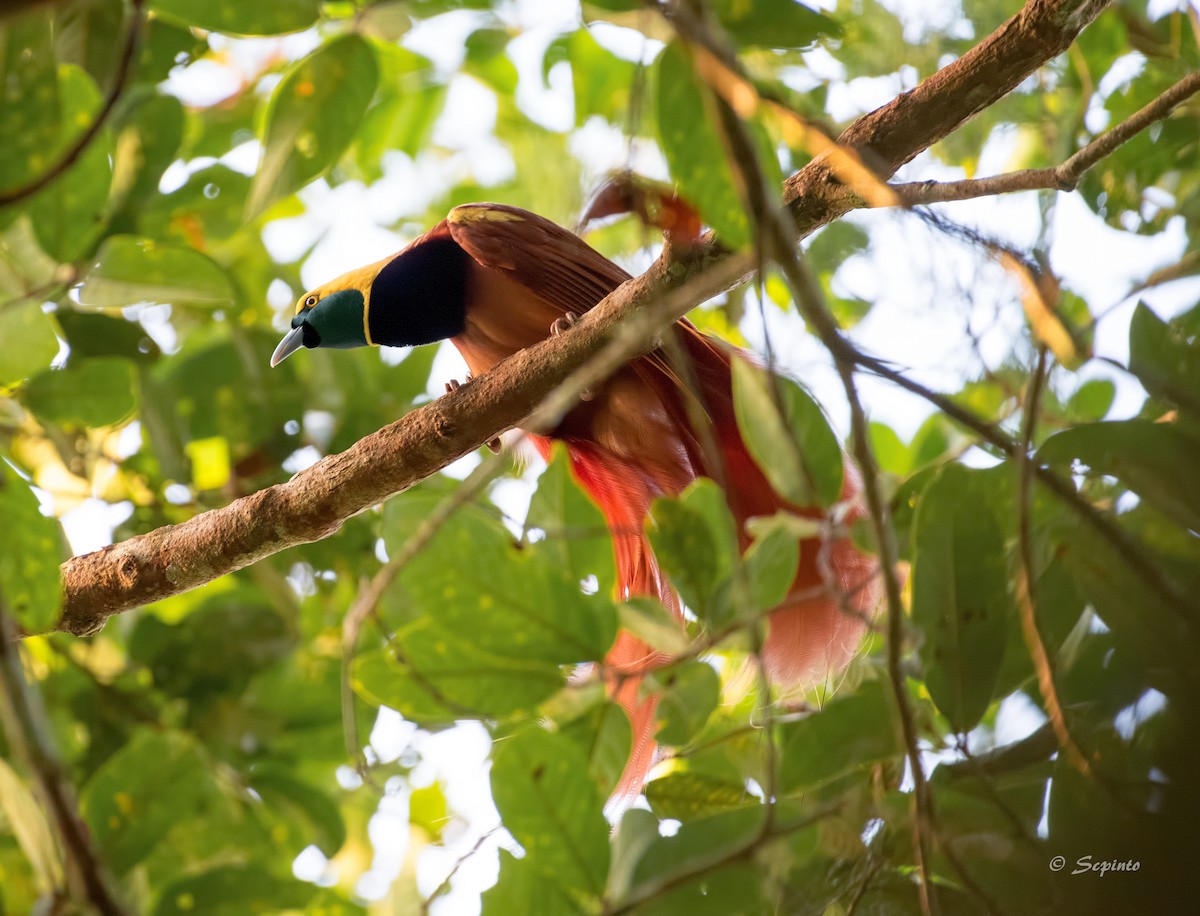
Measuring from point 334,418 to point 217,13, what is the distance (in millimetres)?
1350

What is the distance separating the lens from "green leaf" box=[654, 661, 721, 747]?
126 cm

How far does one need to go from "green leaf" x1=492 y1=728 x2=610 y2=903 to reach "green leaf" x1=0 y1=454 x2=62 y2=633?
55 centimetres

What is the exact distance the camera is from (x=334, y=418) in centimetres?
295

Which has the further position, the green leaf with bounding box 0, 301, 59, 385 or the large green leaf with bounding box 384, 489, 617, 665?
the green leaf with bounding box 0, 301, 59, 385

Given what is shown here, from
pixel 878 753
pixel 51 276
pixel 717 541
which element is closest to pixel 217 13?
pixel 51 276

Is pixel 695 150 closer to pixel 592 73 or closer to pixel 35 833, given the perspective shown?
pixel 35 833

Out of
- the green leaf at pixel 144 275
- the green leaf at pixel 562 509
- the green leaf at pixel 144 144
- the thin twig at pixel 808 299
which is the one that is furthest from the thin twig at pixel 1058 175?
the green leaf at pixel 144 144

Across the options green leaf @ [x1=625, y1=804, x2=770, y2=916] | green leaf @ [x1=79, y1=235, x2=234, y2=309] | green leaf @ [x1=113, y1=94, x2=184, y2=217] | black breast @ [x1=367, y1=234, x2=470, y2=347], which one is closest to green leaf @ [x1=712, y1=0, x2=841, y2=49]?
green leaf @ [x1=625, y1=804, x2=770, y2=916]

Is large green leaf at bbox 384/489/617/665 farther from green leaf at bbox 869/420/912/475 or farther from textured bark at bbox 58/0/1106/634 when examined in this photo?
green leaf at bbox 869/420/912/475

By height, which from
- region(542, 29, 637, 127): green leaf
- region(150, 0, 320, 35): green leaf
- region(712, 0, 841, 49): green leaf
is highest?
region(542, 29, 637, 127): green leaf

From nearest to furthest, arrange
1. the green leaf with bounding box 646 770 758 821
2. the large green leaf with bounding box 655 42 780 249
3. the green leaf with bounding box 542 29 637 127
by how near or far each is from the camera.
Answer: the large green leaf with bounding box 655 42 780 249
the green leaf with bounding box 646 770 758 821
the green leaf with bounding box 542 29 637 127

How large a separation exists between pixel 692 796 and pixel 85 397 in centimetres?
154

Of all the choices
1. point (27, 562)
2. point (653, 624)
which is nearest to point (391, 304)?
point (27, 562)

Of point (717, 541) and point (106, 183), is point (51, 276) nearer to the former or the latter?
point (106, 183)
